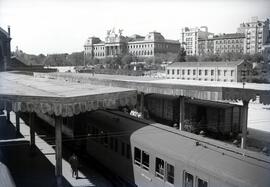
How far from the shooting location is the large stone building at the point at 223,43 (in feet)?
461

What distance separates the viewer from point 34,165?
19641mm

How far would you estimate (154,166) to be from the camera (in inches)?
483

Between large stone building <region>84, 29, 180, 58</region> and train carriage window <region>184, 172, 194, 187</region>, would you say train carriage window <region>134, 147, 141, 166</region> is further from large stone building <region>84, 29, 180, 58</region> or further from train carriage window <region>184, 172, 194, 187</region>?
large stone building <region>84, 29, 180, 58</region>

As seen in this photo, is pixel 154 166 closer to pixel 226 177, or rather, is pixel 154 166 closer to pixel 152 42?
pixel 226 177

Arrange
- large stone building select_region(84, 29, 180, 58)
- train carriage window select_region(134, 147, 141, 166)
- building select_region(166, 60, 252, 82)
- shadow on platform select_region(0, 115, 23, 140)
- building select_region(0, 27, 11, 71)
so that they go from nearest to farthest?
train carriage window select_region(134, 147, 141, 166) < shadow on platform select_region(0, 115, 23, 140) < building select_region(0, 27, 11, 71) < building select_region(166, 60, 252, 82) < large stone building select_region(84, 29, 180, 58)

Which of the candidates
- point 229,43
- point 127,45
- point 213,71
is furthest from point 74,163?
point 127,45

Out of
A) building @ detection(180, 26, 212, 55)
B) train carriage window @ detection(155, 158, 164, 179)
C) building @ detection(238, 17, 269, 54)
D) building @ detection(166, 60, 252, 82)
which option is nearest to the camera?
train carriage window @ detection(155, 158, 164, 179)

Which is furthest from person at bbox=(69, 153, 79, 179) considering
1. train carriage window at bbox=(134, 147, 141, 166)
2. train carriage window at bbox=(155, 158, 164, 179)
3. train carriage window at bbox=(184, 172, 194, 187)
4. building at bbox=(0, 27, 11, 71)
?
building at bbox=(0, 27, 11, 71)

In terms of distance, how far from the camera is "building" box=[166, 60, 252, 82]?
6188 centimetres

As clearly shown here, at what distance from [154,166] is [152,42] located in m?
141

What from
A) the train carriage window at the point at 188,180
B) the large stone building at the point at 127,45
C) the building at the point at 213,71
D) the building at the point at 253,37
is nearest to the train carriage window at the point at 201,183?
the train carriage window at the point at 188,180

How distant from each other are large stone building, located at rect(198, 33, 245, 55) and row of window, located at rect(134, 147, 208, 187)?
13169 centimetres

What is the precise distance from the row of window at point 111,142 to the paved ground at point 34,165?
5.86ft

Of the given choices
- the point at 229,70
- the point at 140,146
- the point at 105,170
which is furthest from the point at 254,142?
the point at 229,70
